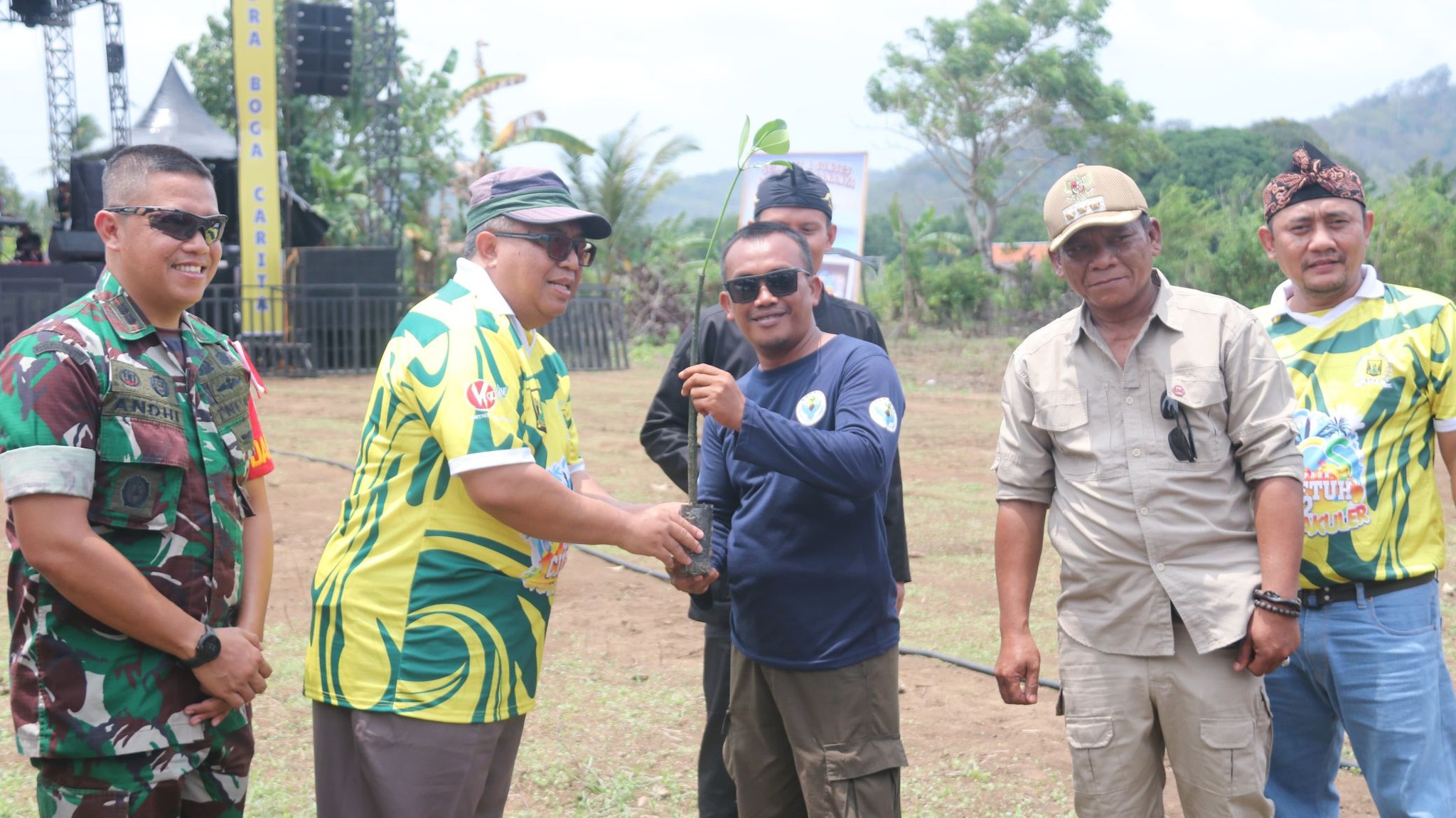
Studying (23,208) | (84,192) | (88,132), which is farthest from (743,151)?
(23,208)

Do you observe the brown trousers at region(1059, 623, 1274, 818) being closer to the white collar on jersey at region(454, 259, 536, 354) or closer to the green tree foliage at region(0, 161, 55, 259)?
the white collar on jersey at region(454, 259, 536, 354)

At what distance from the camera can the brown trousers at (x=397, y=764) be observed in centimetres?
256

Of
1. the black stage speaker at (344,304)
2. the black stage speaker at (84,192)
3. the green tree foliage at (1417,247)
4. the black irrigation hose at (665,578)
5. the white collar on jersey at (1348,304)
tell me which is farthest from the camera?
the black stage speaker at (84,192)

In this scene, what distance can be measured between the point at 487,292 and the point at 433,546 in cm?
57

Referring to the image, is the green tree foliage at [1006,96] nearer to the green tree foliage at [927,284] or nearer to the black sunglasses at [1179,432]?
the green tree foliage at [927,284]

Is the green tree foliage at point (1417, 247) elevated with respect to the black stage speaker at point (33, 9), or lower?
lower

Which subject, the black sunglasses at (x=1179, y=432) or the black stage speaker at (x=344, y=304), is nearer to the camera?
the black sunglasses at (x=1179, y=432)

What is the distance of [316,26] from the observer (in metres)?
21.9

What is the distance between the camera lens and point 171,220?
2631 mm

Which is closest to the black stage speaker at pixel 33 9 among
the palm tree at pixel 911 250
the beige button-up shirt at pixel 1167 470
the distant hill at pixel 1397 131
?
the palm tree at pixel 911 250

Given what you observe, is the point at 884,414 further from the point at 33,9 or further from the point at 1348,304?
the point at 33,9

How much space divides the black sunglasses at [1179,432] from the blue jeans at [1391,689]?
678 mm

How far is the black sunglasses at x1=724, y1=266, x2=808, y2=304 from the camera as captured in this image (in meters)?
2.95

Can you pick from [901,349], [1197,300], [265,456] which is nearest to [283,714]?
[265,456]
